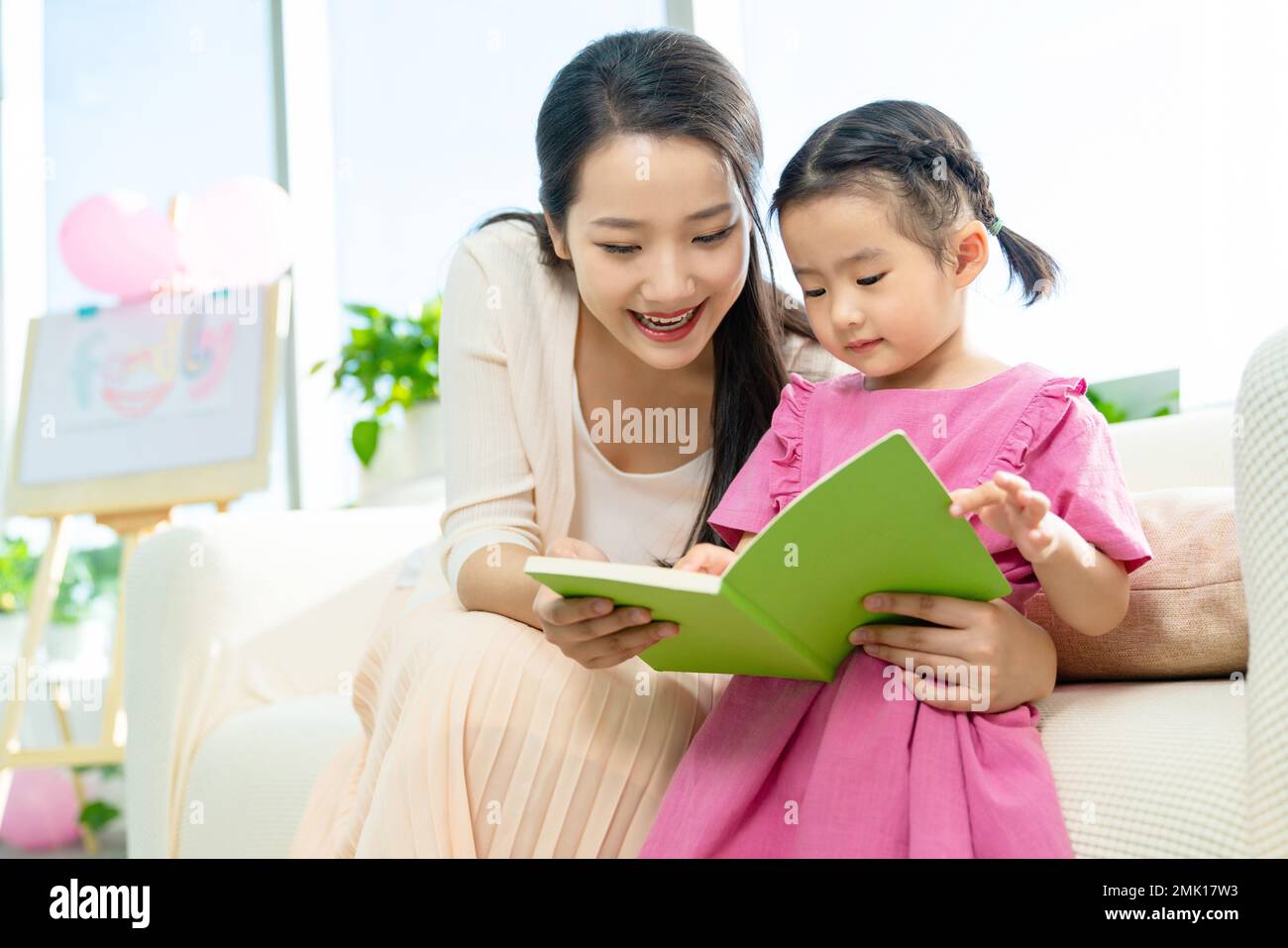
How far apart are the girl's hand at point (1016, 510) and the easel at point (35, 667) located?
2479mm

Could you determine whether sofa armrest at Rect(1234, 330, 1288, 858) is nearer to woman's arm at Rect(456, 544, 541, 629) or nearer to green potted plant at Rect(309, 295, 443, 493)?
woman's arm at Rect(456, 544, 541, 629)

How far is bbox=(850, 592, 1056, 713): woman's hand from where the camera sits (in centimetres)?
96

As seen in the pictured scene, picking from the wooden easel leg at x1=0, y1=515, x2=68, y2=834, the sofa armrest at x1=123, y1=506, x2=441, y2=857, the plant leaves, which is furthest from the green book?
the wooden easel leg at x1=0, y1=515, x2=68, y2=834

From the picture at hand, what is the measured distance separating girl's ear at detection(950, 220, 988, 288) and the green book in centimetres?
36

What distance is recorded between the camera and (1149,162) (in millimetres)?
2020

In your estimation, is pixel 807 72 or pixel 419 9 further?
pixel 419 9

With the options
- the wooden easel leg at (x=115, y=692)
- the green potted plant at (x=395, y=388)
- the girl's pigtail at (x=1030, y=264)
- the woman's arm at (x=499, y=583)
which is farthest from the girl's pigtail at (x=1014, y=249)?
the wooden easel leg at (x=115, y=692)

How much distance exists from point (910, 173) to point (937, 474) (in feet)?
0.95

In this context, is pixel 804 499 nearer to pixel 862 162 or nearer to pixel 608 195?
pixel 862 162

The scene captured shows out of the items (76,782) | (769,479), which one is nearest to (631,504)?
(769,479)

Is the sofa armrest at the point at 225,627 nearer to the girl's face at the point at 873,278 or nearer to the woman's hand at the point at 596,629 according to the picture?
the woman's hand at the point at 596,629

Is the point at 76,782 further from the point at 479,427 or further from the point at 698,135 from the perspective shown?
the point at 698,135
